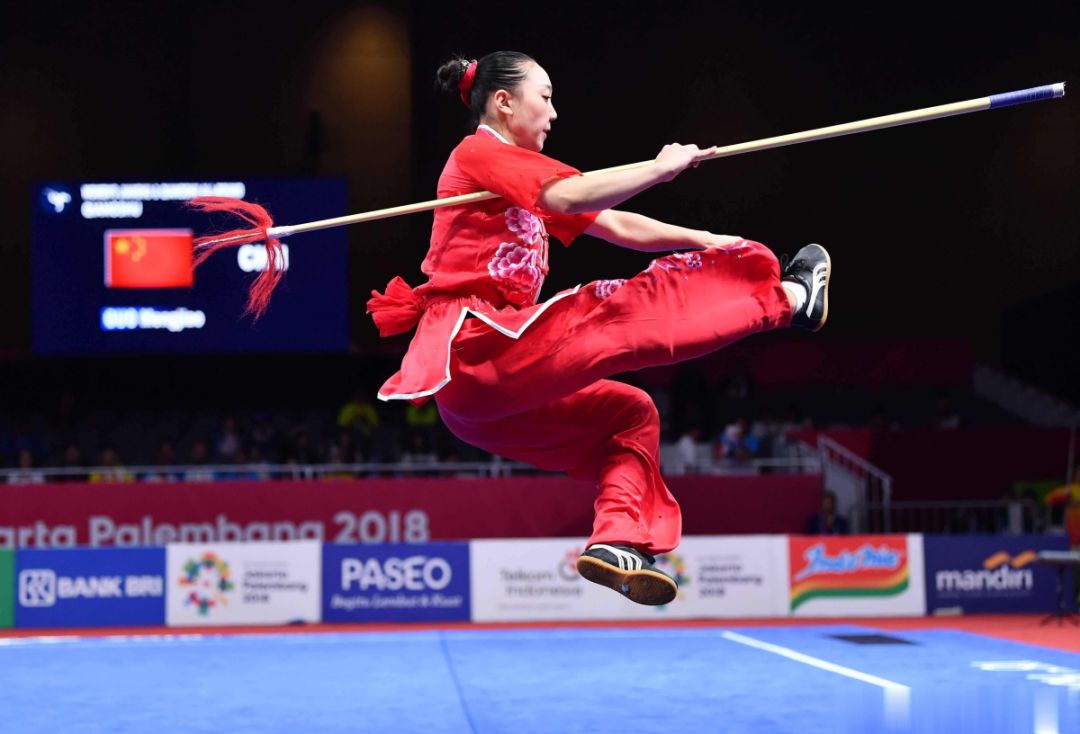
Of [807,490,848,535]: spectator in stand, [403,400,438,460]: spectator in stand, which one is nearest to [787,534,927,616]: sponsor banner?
[807,490,848,535]: spectator in stand

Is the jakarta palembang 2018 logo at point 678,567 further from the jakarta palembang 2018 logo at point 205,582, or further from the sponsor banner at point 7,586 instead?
the sponsor banner at point 7,586

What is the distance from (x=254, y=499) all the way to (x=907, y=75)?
41.9 feet

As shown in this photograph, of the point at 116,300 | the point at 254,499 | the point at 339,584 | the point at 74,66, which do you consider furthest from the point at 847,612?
the point at 74,66

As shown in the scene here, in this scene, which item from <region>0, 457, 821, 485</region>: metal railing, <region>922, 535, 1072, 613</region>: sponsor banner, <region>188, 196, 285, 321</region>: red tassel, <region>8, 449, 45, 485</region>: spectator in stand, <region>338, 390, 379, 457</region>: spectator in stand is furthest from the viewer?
<region>338, 390, 379, 457</region>: spectator in stand

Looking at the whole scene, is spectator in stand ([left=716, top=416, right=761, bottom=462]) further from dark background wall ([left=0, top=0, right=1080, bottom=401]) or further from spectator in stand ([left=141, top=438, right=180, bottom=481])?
spectator in stand ([left=141, top=438, right=180, bottom=481])

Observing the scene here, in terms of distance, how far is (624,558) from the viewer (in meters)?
4.18

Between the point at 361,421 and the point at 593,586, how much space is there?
17.2ft

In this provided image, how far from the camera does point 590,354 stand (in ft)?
13.5

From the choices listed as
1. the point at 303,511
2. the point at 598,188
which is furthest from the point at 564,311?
the point at 303,511

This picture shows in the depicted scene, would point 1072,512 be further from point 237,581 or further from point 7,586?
point 7,586

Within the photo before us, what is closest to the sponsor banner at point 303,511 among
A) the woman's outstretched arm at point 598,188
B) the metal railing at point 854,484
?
the metal railing at point 854,484

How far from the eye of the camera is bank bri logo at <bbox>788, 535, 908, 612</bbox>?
14.9 meters

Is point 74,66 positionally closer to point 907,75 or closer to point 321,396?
point 321,396

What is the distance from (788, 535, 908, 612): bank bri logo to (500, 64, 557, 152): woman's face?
1126 centimetres
